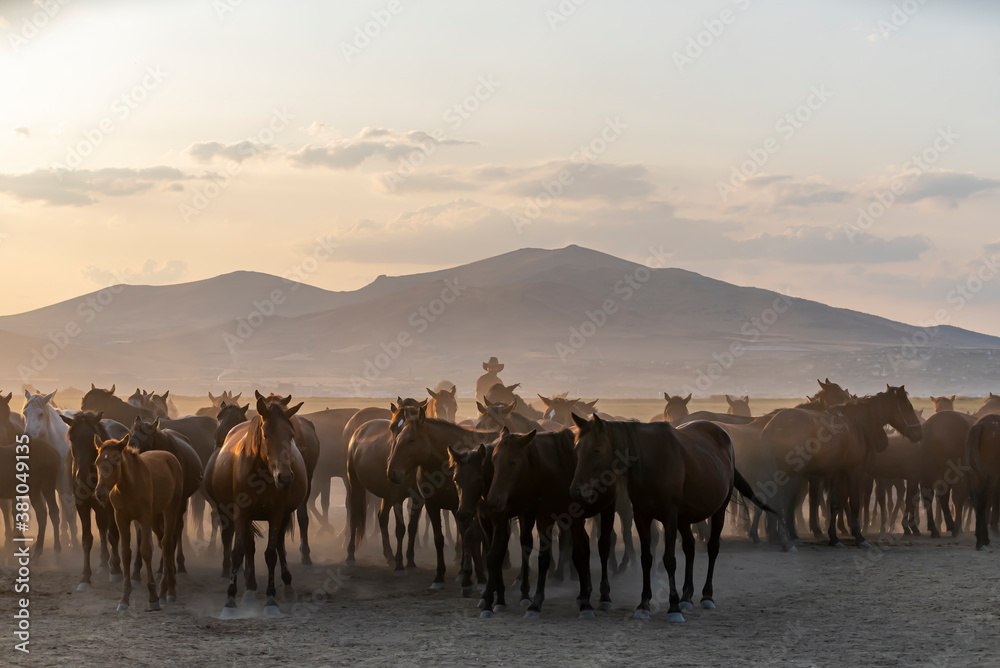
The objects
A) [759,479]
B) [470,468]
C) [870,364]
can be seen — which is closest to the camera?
[470,468]

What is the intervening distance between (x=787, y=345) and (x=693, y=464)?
528 feet

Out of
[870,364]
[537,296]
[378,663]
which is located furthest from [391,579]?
[537,296]

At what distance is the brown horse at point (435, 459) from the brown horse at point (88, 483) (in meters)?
3.22

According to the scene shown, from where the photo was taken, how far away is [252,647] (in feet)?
27.9

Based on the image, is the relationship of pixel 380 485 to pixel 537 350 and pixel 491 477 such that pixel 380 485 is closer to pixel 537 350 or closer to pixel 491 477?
pixel 491 477

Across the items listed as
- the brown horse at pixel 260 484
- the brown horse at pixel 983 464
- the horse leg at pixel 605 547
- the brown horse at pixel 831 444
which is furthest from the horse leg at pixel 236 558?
the brown horse at pixel 983 464

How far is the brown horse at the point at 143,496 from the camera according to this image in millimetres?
9508

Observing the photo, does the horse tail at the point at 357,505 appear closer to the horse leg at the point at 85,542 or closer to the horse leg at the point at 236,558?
the horse leg at the point at 236,558

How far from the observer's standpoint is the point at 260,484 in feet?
33.2

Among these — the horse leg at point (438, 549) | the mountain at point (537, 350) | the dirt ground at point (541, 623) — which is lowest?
the dirt ground at point (541, 623)

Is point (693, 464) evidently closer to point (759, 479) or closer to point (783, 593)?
point (783, 593)

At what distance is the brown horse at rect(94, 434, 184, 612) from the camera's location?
9.51 meters

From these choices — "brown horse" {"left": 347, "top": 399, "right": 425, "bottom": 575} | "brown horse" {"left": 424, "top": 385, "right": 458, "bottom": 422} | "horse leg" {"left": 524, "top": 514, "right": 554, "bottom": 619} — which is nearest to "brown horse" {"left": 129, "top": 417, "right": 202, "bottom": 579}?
"brown horse" {"left": 347, "top": 399, "right": 425, "bottom": 575}

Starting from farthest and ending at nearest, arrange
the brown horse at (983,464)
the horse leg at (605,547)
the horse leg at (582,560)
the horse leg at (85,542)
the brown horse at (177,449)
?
the brown horse at (983,464) → the brown horse at (177,449) → the horse leg at (85,542) → the horse leg at (605,547) → the horse leg at (582,560)
